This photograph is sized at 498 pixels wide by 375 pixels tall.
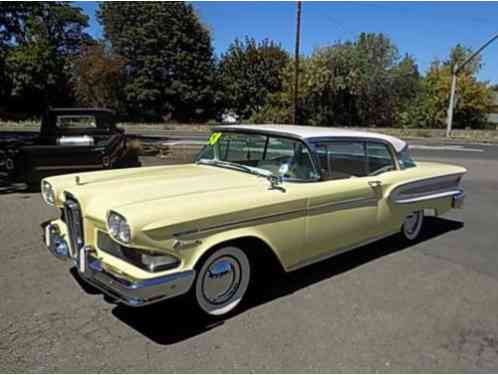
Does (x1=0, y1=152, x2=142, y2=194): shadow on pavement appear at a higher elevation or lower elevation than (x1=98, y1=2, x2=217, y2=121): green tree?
lower

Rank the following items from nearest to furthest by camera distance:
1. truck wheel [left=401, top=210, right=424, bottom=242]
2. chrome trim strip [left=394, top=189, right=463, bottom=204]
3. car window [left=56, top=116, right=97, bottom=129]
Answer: chrome trim strip [left=394, top=189, right=463, bottom=204], truck wheel [left=401, top=210, right=424, bottom=242], car window [left=56, top=116, right=97, bottom=129]

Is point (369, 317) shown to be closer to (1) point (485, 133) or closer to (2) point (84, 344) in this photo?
(2) point (84, 344)

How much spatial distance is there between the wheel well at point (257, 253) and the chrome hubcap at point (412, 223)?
2.22m

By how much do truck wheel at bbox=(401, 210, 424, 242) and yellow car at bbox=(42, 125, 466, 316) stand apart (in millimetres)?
305

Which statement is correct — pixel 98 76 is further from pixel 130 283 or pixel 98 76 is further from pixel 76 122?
pixel 130 283

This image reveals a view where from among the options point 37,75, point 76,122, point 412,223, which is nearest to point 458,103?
point 76,122

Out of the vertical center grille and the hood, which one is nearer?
the hood

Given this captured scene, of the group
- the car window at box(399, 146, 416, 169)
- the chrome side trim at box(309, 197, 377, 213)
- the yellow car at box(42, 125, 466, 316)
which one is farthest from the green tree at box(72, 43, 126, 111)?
the chrome side trim at box(309, 197, 377, 213)

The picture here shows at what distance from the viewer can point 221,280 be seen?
317 centimetres

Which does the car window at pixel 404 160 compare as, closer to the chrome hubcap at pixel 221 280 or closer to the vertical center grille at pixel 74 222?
the chrome hubcap at pixel 221 280

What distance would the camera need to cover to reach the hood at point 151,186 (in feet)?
9.61

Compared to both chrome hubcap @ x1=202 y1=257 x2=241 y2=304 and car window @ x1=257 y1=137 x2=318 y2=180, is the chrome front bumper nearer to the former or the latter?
chrome hubcap @ x1=202 y1=257 x2=241 y2=304

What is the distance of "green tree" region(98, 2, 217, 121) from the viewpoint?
38031mm

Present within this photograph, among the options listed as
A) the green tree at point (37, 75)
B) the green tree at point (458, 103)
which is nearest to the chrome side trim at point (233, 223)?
the green tree at point (37, 75)
